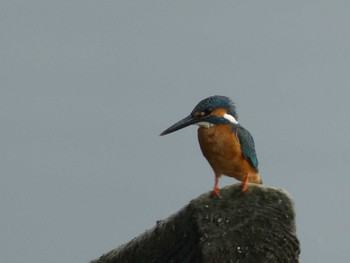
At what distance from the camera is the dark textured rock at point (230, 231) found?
511 centimetres

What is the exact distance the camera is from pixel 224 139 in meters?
6.79

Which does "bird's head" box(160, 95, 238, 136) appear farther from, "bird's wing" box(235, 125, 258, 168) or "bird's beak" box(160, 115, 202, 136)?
"bird's wing" box(235, 125, 258, 168)

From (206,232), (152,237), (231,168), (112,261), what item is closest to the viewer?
(206,232)

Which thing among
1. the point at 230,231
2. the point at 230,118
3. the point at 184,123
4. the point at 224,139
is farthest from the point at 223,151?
the point at 230,231

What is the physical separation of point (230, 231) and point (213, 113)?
1.92m

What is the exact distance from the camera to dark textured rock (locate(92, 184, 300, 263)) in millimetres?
5109

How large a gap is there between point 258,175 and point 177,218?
195 cm

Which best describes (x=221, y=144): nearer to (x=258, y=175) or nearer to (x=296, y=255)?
(x=258, y=175)

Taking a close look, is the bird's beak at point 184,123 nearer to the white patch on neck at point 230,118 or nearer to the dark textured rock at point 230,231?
the white patch on neck at point 230,118

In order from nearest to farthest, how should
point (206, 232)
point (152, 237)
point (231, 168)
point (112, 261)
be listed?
point (206, 232) → point (152, 237) → point (112, 261) → point (231, 168)

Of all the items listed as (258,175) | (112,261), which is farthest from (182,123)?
(112,261)

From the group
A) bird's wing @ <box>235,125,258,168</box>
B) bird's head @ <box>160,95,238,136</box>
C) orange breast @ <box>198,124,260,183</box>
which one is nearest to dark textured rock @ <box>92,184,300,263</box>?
orange breast @ <box>198,124,260,183</box>

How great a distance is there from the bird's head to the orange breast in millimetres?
73

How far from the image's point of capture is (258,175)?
706cm
